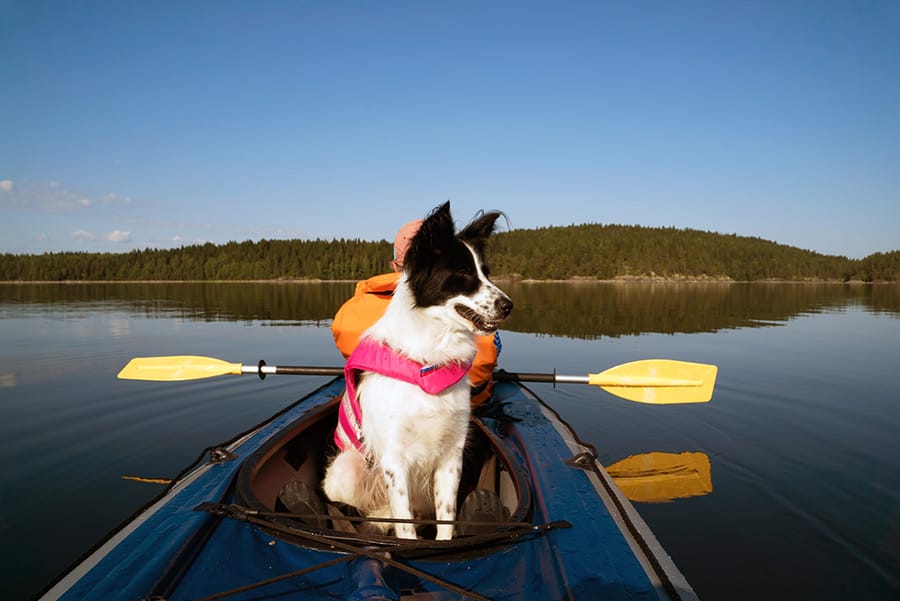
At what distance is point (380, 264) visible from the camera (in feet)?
386

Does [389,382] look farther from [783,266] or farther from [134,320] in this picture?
[783,266]

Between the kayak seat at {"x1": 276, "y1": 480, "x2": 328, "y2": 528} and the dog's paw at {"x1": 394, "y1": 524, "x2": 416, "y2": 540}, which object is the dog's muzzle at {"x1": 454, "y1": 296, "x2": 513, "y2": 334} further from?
the kayak seat at {"x1": 276, "y1": 480, "x2": 328, "y2": 528}

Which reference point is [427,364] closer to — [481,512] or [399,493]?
[399,493]

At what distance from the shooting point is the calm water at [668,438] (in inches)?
178

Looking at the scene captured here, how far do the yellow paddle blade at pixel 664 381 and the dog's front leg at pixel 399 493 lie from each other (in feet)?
11.7

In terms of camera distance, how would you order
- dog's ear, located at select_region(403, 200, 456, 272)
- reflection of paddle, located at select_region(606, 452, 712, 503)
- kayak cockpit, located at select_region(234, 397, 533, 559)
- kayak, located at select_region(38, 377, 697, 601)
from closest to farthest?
kayak, located at select_region(38, 377, 697, 601) < kayak cockpit, located at select_region(234, 397, 533, 559) < dog's ear, located at select_region(403, 200, 456, 272) < reflection of paddle, located at select_region(606, 452, 712, 503)

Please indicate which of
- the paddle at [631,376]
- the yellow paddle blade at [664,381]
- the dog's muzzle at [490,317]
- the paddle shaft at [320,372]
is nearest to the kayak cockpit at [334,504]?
the dog's muzzle at [490,317]

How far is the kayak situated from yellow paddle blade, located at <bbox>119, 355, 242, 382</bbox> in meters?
2.76

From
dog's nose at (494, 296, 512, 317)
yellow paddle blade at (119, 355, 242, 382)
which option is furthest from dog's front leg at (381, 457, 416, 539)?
yellow paddle blade at (119, 355, 242, 382)

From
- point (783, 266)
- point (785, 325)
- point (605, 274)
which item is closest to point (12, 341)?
point (785, 325)

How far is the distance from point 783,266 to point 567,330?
124939 millimetres

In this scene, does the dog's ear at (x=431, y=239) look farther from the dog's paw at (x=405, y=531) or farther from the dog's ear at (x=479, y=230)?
the dog's paw at (x=405, y=531)

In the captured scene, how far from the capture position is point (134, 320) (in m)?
22.7

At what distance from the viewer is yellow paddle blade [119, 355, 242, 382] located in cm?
607
